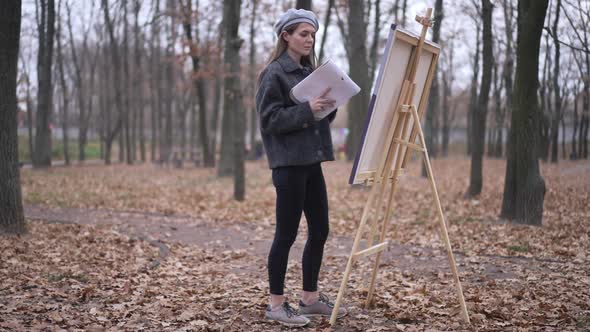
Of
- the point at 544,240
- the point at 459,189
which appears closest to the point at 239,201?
the point at 459,189

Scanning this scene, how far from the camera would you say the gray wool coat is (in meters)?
3.87

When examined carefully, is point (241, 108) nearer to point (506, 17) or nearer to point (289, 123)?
point (289, 123)

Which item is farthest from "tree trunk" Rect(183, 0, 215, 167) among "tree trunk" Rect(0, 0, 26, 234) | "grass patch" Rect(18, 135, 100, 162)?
"tree trunk" Rect(0, 0, 26, 234)

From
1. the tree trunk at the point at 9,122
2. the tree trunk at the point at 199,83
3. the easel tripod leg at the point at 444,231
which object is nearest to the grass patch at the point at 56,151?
the tree trunk at the point at 199,83

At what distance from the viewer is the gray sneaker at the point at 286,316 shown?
4.09 m

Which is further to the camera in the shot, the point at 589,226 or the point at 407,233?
the point at 407,233

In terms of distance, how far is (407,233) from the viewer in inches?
343

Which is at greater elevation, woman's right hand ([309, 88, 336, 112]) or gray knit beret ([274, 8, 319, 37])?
gray knit beret ([274, 8, 319, 37])

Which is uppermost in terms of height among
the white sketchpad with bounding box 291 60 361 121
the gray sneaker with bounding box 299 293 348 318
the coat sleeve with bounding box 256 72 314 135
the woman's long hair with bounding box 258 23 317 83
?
the woman's long hair with bounding box 258 23 317 83

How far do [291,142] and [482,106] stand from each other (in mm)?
9572

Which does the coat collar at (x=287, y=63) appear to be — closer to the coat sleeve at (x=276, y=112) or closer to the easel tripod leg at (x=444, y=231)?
the coat sleeve at (x=276, y=112)

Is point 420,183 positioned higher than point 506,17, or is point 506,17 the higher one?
point 506,17

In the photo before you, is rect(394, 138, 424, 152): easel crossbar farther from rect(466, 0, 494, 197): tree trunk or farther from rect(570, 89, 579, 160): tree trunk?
rect(466, 0, 494, 197): tree trunk

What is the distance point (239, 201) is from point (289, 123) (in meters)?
8.95
